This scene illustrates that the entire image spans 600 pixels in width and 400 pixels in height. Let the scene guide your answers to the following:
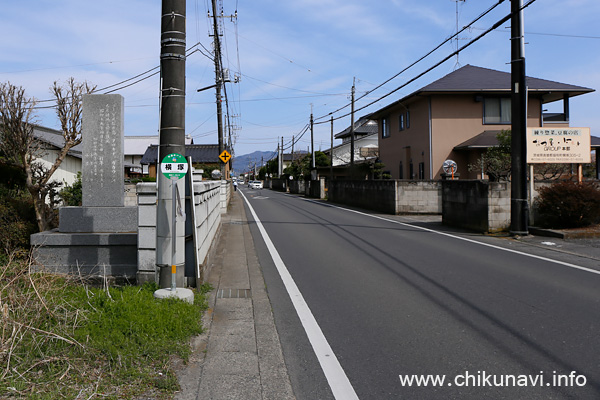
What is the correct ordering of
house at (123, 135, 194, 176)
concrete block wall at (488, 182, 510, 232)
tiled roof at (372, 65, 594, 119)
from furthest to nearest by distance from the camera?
house at (123, 135, 194, 176)
tiled roof at (372, 65, 594, 119)
concrete block wall at (488, 182, 510, 232)

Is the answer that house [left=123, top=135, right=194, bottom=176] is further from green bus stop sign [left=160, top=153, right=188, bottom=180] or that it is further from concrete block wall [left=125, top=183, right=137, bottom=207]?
green bus stop sign [left=160, top=153, right=188, bottom=180]

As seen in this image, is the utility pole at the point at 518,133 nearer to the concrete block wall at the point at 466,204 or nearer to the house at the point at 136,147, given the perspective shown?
the concrete block wall at the point at 466,204

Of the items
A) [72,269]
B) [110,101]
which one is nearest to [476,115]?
[110,101]

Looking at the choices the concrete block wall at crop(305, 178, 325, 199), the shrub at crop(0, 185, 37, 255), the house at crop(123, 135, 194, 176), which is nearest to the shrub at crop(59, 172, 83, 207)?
the shrub at crop(0, 185, 37, 255)

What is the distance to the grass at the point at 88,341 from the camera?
3693mm

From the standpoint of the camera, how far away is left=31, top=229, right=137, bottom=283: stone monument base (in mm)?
7113

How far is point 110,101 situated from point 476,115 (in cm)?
2317

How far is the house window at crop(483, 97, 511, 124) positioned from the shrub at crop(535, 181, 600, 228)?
14591 mm

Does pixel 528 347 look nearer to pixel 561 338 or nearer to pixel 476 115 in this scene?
pixel 561 338

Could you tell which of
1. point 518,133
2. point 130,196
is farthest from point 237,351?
point 130,196

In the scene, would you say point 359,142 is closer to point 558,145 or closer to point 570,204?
point 558,145

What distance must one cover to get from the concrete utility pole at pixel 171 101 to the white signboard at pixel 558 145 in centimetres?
1076

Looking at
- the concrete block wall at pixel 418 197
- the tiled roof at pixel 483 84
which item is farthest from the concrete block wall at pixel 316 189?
the concrete block wall at pixel 418 197

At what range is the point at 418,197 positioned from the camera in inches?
845
